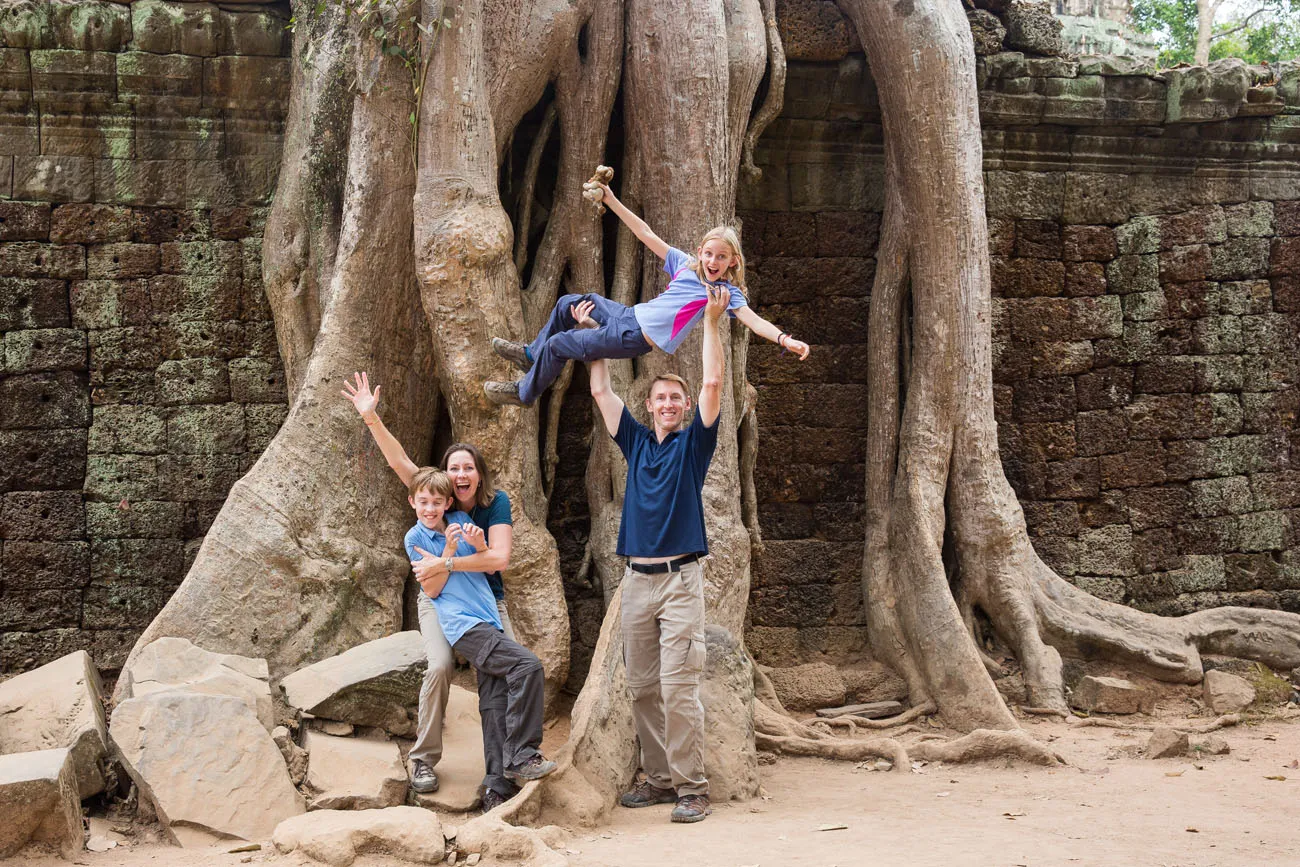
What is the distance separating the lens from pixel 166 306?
5223 millimetres

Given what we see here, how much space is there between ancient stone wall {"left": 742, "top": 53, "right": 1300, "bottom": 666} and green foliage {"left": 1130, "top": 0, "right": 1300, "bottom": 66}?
33.6 feet

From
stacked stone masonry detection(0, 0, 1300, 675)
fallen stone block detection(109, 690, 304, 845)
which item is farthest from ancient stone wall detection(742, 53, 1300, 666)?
fallen stone block detection(109, 690, 304, 845)

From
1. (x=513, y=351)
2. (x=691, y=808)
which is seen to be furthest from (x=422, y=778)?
Answer: (x=513, y=351)

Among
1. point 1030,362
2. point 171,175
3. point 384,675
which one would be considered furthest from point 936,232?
point 171,175

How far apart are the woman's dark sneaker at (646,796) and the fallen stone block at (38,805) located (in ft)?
5.06

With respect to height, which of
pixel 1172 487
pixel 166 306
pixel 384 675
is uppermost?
pixel 166 306

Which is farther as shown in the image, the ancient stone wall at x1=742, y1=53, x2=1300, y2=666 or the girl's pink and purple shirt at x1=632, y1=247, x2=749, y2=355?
the ancient stone wall at x1=742, y1=53, x2=1300, y2=666

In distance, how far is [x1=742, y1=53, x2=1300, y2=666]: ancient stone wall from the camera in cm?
566

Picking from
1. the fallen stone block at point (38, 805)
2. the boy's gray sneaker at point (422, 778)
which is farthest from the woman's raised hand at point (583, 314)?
the fallen stone block at point (38, 805)

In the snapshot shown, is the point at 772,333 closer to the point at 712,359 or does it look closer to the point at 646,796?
the point at 712,359

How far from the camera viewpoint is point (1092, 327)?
6008 mm

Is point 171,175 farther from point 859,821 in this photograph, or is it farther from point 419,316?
point 859,821

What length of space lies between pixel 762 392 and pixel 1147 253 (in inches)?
85.9

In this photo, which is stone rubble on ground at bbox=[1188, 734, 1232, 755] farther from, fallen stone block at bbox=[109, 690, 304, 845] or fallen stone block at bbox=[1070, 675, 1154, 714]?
fallen stone block at bbox=[109, 690, 304, 845]
